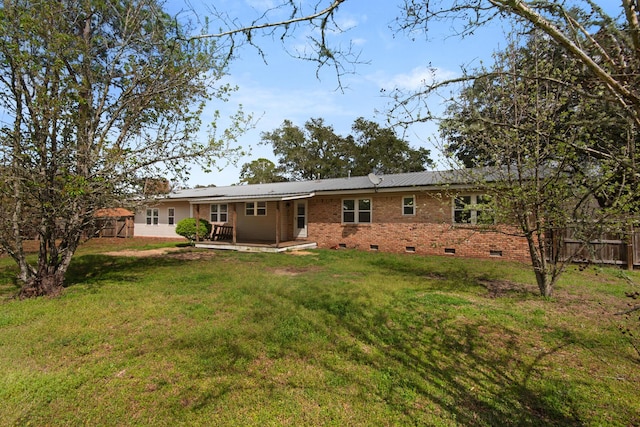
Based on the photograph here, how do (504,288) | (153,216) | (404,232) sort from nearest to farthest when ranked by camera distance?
(504,288) → (404,232) → (153,216)

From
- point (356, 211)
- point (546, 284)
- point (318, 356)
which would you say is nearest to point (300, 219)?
point (356, 211)

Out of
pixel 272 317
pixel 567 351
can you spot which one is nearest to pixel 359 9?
pixel 272 317

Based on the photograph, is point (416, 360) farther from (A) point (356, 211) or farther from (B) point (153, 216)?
(B) point (153, 216)

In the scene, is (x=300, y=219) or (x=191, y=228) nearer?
(x=191, y=228)

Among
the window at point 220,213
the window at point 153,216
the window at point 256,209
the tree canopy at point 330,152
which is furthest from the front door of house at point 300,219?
the tree canopy at point 330,152

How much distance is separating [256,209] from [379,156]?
24163mm

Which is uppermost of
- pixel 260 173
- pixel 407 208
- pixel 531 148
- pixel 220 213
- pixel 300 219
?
pixel 260 173

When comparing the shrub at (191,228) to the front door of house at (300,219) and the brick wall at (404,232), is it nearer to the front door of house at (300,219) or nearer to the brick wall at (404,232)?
the front door of house at (300,219)

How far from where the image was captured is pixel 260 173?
41500 mm

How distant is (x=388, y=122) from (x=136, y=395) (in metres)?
3.42

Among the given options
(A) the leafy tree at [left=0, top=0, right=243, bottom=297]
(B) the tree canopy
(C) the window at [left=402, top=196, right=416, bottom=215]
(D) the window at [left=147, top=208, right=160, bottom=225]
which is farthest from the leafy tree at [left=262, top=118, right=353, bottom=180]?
(A) the leafy tree at [left=0, top=0, right=243, bottom=297]

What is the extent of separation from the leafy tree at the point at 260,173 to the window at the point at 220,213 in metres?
22.3

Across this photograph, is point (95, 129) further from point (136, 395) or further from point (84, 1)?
point (136, 395)

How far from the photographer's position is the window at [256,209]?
1744cm
